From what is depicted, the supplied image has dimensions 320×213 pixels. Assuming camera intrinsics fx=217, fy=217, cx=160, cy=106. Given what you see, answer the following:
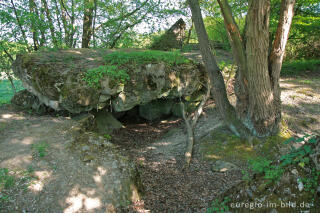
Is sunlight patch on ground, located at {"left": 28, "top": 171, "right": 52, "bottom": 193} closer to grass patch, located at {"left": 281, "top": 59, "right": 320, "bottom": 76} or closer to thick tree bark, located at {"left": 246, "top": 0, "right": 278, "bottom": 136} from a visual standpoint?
thick tree bark, located at {"left": 246, "top": 0, "right": 278, "bottom": 136}

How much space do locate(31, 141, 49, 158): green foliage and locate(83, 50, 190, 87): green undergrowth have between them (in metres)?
2.15

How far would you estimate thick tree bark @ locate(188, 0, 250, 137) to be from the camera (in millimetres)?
5594

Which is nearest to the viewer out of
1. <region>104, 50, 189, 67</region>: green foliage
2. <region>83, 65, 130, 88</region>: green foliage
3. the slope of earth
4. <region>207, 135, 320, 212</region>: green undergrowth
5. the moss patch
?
<region>207, 135, 320, 212</region>: green undergrowth

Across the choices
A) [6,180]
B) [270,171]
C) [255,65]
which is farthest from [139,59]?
[270,171]

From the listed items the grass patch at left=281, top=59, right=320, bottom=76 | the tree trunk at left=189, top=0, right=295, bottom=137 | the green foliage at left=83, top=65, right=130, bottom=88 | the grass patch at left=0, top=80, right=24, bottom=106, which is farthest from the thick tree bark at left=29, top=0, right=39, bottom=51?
the grass patch at left=281, top=59, right=320, bottom=76

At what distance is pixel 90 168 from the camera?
15.0 ft

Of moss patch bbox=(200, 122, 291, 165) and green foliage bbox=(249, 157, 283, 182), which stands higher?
green foliage bbox=(249, 157, 283, 182)

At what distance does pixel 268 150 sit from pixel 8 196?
5558 millimetres

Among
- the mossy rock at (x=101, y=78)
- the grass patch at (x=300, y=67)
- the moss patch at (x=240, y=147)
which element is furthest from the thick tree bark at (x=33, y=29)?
the grass patch at (x=300, y=67)

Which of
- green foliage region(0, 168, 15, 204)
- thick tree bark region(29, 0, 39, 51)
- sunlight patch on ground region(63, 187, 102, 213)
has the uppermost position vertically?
thick tree bark region(29, 0, 39, 51)

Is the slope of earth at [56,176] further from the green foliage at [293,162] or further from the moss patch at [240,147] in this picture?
the green foliage at [293,162]

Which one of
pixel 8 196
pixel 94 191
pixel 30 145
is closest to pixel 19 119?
pixel 30 145

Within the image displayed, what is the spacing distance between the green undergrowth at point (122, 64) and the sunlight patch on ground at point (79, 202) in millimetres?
3320

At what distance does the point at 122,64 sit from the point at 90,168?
392cm
